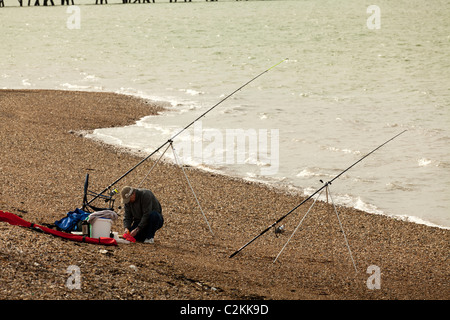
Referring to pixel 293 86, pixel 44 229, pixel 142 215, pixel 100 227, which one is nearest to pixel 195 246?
pixel 142 215

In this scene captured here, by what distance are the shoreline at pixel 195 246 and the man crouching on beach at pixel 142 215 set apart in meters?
0.23

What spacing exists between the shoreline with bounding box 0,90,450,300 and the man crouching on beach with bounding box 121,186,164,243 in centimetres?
23

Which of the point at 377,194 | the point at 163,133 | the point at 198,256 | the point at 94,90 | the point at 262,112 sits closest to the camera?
the point at 198,256

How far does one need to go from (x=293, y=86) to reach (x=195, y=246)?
2187 cm

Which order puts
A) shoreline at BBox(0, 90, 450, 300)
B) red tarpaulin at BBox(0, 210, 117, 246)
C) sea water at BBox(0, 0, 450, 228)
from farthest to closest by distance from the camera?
sea water at BBox(0, 0, 450, 228), red tarpaulin at BBox(0, 210, 117, 246), shoreline at BBox(0, 90, 450, 300)

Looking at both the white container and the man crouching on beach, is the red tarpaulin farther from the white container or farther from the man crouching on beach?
the man crouching on beach

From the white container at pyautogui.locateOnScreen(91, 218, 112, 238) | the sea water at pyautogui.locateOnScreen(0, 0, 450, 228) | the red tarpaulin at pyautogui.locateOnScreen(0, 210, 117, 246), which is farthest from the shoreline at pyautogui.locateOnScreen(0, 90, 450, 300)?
the sea water at pyautogui.locateOnScreen(0, 0, 450, 228)

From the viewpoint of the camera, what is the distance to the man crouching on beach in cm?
835

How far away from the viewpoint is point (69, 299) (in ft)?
19.3

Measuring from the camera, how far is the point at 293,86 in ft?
98.2

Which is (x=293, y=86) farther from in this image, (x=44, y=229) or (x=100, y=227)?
(x=44, y=229)
